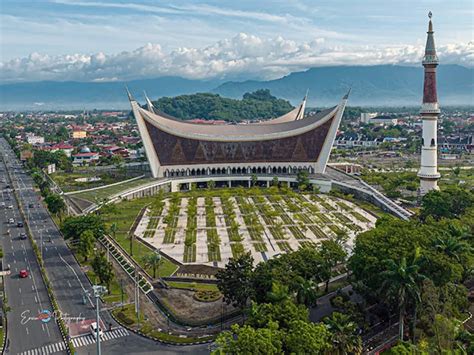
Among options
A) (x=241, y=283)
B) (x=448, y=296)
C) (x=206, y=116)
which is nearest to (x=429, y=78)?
(x=448, y=296)

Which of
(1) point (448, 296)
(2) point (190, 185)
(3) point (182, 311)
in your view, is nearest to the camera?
(1) point (448, 296)

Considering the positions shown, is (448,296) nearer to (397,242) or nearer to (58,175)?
(397,242)

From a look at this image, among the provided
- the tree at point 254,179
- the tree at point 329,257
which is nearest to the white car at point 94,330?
the tree at point 329,257

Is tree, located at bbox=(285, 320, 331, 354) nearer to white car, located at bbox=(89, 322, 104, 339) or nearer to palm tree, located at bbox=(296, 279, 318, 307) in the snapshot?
palm tree, located at bbox=(296, 279, 318, 307)

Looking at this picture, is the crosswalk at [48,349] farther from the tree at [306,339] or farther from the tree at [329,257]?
the tree at [329,257]

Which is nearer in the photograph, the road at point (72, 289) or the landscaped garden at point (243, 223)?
the road at point (72, 289)
